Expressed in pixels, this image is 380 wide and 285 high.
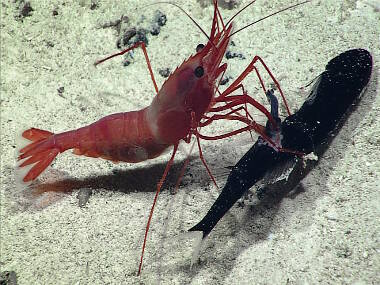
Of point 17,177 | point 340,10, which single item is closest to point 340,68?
point 340,10

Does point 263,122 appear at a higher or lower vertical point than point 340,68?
lower

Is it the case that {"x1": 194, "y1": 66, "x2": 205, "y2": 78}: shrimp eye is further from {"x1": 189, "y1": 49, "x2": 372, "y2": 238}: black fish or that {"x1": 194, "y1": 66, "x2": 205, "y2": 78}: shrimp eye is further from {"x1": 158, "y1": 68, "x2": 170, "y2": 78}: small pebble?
{"x1": 158, "y1": 68, "x2": 170, "y2": 78}: small pebble

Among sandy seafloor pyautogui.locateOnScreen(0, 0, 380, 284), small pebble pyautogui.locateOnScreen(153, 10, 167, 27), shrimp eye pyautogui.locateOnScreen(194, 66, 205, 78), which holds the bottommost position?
sandy seafloor pyautogui.locateOnScreen(0, 0, 380, 284)

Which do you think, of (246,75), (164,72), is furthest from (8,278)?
(246,75)

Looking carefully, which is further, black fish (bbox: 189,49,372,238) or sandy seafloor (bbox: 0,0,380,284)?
black fish (bbox: 189,49,372,238)

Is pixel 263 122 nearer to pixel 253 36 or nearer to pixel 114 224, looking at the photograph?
pixel 253 36

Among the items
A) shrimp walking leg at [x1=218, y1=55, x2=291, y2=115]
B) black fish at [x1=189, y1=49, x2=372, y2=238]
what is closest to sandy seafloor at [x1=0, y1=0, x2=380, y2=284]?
black fish at [x1=189, y1=49, x2=372, y2=238]

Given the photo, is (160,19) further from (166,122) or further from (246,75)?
(166,122)
